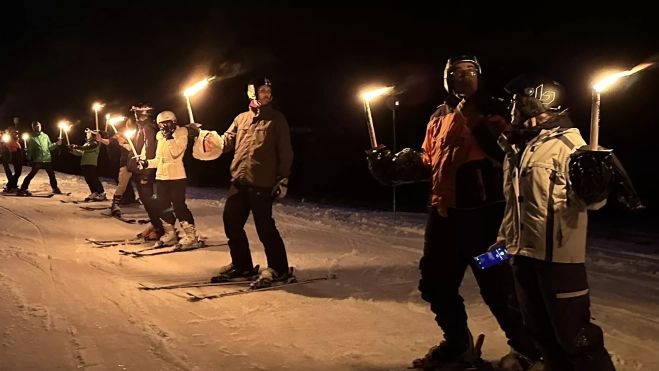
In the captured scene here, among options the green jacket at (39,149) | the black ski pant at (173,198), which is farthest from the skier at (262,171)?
the green jacket at (39,149)

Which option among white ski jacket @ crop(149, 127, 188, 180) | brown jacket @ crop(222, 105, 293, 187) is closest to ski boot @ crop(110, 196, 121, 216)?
white ski jacket @ crop(149, 127, 188, 180)

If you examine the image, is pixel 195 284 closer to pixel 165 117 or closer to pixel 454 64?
pixel 165 117

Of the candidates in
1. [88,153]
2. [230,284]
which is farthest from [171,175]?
[88,153]

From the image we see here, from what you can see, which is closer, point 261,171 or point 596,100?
point 596,100

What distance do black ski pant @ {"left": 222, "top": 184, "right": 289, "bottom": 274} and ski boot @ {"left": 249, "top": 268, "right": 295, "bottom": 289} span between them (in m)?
0.05

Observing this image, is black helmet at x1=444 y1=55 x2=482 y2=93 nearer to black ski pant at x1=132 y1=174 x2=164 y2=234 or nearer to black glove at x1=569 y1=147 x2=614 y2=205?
black glove at x1=569 y1=147 x2=614 y2=205

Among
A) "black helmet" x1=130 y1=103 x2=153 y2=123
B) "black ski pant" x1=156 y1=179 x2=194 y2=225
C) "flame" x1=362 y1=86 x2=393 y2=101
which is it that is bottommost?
"black ski pant" x1=156 y1=179 x2=194 y2=225

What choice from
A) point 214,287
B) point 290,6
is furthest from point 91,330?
point 290,6

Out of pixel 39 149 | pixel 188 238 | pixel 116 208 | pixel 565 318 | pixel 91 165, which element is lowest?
pixel 188 238

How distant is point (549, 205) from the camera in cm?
326

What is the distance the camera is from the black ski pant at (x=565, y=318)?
126 inches

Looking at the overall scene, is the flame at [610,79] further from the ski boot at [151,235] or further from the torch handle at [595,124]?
the ski boot at [151,235]

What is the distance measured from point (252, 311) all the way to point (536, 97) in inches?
130

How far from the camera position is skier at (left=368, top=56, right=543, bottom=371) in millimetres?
3986
